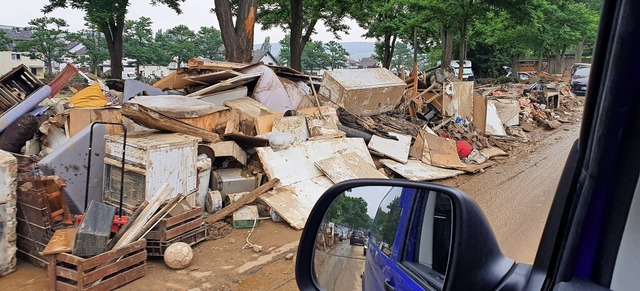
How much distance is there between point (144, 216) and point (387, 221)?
3.79 m

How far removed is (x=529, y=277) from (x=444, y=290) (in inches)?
7.8

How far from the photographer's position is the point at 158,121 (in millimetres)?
6016

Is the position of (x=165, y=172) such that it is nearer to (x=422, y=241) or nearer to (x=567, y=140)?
(x=422, y=241)

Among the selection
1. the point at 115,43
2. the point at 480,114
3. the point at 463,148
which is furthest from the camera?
the point at 115,43

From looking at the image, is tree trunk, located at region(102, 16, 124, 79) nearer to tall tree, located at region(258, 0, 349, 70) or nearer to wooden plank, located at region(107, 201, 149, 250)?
tall tree, located at region(258, 0, 349, 70)

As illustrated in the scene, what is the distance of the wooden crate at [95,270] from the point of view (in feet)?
12.7

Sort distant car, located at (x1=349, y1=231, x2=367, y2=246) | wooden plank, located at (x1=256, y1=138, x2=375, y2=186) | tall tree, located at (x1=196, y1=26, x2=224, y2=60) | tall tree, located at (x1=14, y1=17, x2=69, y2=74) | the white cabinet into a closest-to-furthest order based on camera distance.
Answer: distant car, located at (x1=349, y1=231, x2=367, y2=246), the white cabinet, wooden plank, located at (x1=256, y1=138, x2=375, y2=186), tall tree, located at (x1=14, y1=17, x2=69, y2=74), tall tree, located at (x1=196, y1=26, x2=224, y2=60)

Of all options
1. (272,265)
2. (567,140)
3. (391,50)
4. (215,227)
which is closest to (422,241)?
(272,265)

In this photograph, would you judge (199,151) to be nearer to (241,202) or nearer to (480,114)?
(241,202)

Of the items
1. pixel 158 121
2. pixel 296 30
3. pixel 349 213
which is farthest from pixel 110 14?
pixel 349 213

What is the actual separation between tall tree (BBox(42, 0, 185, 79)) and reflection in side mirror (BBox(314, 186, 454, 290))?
19.8 meters

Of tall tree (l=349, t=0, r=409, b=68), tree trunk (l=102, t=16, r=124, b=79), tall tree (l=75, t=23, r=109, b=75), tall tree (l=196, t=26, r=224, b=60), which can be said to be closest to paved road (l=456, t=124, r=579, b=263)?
tall tree (l=349, t=0, r=409, b=68)

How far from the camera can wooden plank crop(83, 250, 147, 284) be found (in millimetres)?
3916

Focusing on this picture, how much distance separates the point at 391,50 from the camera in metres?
28.9
